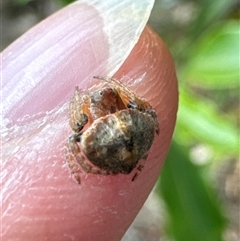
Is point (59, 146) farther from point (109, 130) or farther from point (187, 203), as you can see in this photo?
point (187, 203)

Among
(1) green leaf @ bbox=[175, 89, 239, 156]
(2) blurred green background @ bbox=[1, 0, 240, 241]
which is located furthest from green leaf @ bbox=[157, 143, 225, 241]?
(1) green leaf @ bbox=[175, 89, 239, 156]

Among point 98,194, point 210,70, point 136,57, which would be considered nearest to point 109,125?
point 98,194

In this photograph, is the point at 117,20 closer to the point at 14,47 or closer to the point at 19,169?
the point at 14,47

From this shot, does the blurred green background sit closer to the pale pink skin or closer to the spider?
the pale pink skin

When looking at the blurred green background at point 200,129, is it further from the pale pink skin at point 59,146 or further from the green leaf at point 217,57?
the pale pink skin at point 59,146

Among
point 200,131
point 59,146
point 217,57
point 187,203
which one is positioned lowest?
point 187,203

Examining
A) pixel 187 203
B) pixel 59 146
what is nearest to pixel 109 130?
pixel 59 146
